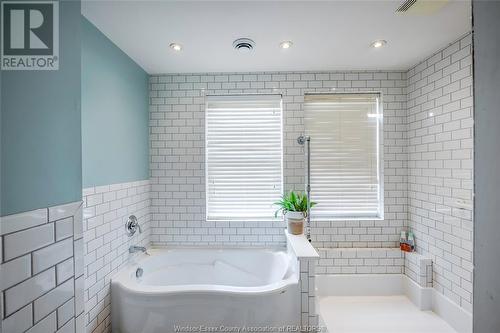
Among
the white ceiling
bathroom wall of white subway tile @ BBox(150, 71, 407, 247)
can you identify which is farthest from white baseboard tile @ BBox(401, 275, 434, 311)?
the white ceiling

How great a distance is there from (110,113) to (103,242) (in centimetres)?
101

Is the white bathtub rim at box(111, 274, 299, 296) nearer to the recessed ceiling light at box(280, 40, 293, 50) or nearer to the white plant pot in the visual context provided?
the white plant pot

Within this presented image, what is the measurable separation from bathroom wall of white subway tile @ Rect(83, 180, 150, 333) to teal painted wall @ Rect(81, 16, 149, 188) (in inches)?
4.3

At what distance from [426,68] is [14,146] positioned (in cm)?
298

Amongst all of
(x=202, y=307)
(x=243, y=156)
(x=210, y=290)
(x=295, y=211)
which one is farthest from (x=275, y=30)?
(x=202, y=307)

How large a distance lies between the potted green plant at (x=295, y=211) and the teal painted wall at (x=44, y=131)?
1905 mm

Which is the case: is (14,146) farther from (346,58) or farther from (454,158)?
(454,158)

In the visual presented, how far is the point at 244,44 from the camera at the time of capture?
198cm

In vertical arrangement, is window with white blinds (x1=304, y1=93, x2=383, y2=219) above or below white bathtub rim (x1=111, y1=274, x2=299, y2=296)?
above

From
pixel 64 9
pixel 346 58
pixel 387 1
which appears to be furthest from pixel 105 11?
pixel 346 58

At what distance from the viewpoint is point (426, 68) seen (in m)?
2.32

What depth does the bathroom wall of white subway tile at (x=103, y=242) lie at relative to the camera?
5.56ft

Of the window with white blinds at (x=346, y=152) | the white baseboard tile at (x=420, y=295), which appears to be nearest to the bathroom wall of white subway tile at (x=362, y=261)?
the white baseboard tile at (x=420, y=295)

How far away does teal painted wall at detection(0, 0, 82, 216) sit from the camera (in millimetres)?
625
